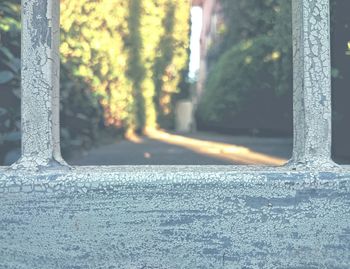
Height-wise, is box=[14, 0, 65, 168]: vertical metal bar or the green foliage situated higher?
the green foliage

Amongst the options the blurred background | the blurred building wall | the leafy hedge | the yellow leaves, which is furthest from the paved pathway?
the blurred building wall

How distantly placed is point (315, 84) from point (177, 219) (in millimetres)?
765

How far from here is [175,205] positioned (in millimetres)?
1846

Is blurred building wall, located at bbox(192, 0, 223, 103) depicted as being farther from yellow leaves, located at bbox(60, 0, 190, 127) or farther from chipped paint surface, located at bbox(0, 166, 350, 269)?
chipped paint surface, located at bbox(0, 166, 350, 269)

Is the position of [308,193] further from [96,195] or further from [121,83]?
[121,83]

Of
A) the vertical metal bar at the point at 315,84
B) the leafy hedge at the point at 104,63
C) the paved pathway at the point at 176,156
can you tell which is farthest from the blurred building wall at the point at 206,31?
the vertical metal bar at the point at 315,84

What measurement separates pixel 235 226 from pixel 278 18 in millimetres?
1145

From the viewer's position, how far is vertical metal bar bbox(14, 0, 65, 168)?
1.86 meters

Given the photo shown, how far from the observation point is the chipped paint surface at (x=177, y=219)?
1.83 metres

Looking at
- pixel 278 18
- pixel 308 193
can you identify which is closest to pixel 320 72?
pixel 308 193

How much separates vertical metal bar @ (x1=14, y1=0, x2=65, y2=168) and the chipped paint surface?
98mm

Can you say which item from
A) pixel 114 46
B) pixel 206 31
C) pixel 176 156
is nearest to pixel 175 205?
pixel 176 156

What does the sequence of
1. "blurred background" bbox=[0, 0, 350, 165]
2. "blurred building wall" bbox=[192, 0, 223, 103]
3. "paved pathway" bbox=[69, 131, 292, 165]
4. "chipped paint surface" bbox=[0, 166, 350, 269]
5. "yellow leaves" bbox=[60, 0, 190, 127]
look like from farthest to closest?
"blurred building wall" bbox=[192, 0, 223, 103]
"yellow leaves" bbox=[60, 0, 190, 127]
"paved pathway" bbox=[69, 131, 292, 165]
"blurred background" bbox=[0, 0, 350, 165]
"chipped paint surface" bbox=[0, 166, 350, 269]

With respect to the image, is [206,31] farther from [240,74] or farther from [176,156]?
[176,156]
